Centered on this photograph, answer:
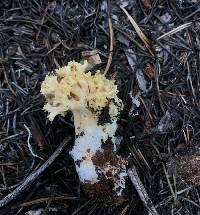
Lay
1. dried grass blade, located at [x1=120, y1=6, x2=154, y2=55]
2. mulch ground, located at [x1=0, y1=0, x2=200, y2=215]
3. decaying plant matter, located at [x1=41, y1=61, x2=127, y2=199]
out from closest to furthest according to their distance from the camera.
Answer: decaying plant matter, located at [x1=41, y1=61, x2=127, y2=199]
mulch ground, located at [x1=0, y1=0, x2=200, y2=215]
dried grass blade, located at [x1=120, y1=6, x2=154, y2=55]

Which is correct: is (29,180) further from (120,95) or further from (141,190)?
(120,95)

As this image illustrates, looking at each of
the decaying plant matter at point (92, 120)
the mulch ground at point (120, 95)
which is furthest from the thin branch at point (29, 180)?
the decaying plant matter at point (92, 120)

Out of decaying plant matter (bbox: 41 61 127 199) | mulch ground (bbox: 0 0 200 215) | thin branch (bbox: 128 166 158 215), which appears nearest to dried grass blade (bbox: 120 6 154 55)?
mulch ground (bbox: 0 0 200 215)

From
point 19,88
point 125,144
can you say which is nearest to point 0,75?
point 19,88

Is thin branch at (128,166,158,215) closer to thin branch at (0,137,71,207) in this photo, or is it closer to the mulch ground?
the mulch ground

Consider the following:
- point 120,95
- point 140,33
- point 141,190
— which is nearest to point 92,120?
point 120,95

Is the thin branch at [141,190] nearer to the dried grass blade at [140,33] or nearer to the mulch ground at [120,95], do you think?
the mulch ground at [120,95]
